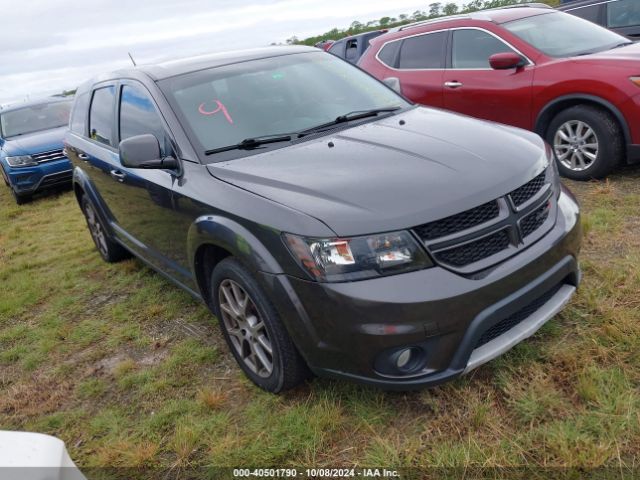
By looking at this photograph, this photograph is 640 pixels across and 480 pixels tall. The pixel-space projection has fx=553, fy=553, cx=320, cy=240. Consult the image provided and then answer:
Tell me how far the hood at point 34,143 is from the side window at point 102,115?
499 cm

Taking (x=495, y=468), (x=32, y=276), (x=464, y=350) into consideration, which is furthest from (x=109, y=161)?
(x=495, y=468)

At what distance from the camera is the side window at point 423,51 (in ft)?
20.1

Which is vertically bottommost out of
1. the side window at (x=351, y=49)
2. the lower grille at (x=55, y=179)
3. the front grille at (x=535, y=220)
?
the side window at (x=351, y=49)

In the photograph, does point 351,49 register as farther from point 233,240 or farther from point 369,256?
point 369,256

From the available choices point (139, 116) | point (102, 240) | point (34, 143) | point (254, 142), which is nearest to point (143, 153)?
point (254, 142)

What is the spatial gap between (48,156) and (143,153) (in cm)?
703

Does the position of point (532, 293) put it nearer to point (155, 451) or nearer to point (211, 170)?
point (211, 170)

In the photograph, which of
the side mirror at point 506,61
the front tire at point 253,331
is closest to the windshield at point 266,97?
the front tire at point 253,331

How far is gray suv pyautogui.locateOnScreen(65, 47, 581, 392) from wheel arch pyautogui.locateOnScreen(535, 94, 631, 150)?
2.20 meters

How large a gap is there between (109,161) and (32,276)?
207 centimetres

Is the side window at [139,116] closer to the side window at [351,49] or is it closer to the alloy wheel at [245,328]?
the alloy wheel at [245,328]

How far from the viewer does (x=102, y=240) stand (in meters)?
5.27

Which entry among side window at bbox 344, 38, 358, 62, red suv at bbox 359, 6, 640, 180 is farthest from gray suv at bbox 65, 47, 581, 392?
side window at bbox 344, 38, 358, 62

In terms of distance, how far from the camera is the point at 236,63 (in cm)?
358
